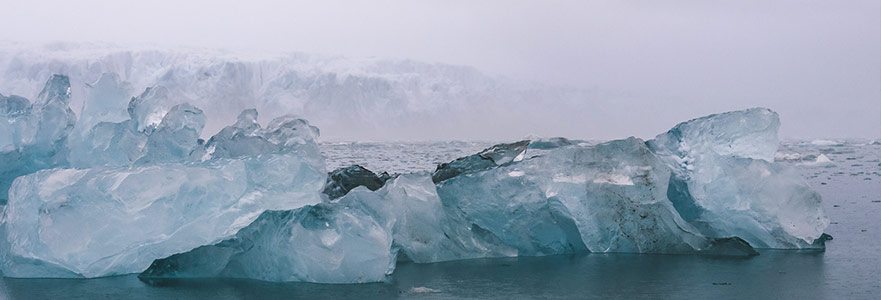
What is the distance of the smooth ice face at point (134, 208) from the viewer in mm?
4781

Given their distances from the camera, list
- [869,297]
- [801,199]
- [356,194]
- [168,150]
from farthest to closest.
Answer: [168,150], [801,199], [356,194], [869,297]

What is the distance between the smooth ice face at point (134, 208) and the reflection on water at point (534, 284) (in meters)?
0.16

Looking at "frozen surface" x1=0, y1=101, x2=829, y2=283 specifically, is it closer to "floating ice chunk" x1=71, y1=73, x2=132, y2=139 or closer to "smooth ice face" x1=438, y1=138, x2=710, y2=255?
"smooth ice face" x1=438, y1=138, x2=710, y2=255

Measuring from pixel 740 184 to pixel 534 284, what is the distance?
2387 millimetres

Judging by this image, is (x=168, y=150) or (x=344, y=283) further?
(x=168, y=150)

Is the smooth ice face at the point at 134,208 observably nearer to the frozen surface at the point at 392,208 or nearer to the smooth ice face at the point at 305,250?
the frozen surface at the point at 392,208

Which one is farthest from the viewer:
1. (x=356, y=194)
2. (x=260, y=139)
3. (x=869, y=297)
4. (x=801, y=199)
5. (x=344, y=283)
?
(x=260, y=139)

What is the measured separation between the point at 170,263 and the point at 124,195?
1.81 ft

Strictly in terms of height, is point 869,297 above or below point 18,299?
above

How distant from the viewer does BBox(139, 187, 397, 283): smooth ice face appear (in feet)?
15.7

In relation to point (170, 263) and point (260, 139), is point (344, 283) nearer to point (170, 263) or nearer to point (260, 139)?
point (170, 263)

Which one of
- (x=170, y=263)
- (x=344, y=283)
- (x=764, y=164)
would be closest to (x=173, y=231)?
(x=170, y=263)

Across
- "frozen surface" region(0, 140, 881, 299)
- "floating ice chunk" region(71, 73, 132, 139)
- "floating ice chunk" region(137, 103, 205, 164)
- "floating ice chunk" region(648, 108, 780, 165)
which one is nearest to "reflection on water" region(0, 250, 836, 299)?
"frozen surface" region(0, 140, 881, 299)

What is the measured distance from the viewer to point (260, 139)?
7.23 m
